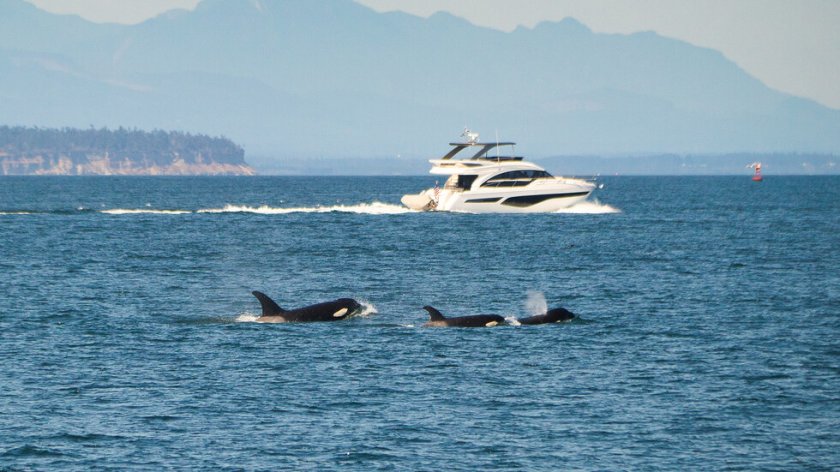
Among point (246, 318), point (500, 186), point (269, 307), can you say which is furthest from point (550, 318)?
point (500, 186)

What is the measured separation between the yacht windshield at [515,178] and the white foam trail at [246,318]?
6197cm

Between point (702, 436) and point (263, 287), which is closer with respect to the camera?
point (702, 436)

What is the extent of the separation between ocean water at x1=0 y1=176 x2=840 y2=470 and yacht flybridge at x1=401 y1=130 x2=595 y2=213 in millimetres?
31422

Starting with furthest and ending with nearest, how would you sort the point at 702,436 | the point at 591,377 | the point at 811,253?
the point at 811,253
the point at 591,377
the point at 702,436

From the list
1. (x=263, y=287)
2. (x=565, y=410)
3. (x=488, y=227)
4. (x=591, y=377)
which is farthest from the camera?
(x=488, y=227)

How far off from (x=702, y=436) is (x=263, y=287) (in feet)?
108

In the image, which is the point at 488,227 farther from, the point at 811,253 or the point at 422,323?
the point at 422,323

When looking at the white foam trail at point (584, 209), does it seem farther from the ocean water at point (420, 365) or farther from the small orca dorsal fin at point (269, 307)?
the small orca dorsal fin at point (269, 307)

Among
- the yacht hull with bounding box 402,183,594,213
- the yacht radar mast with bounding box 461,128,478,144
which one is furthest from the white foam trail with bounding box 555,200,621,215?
the yacht radar mast with bounding box 461,128,478,144

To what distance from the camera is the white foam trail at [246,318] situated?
1793 inches

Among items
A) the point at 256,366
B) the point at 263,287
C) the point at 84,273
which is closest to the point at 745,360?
the point at 256,366

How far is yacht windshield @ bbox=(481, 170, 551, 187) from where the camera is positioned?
354ft

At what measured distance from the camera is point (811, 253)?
79.5 m

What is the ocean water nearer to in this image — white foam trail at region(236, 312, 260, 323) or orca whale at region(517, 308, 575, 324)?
white foam trail at region(236, 312, 260, 323)
